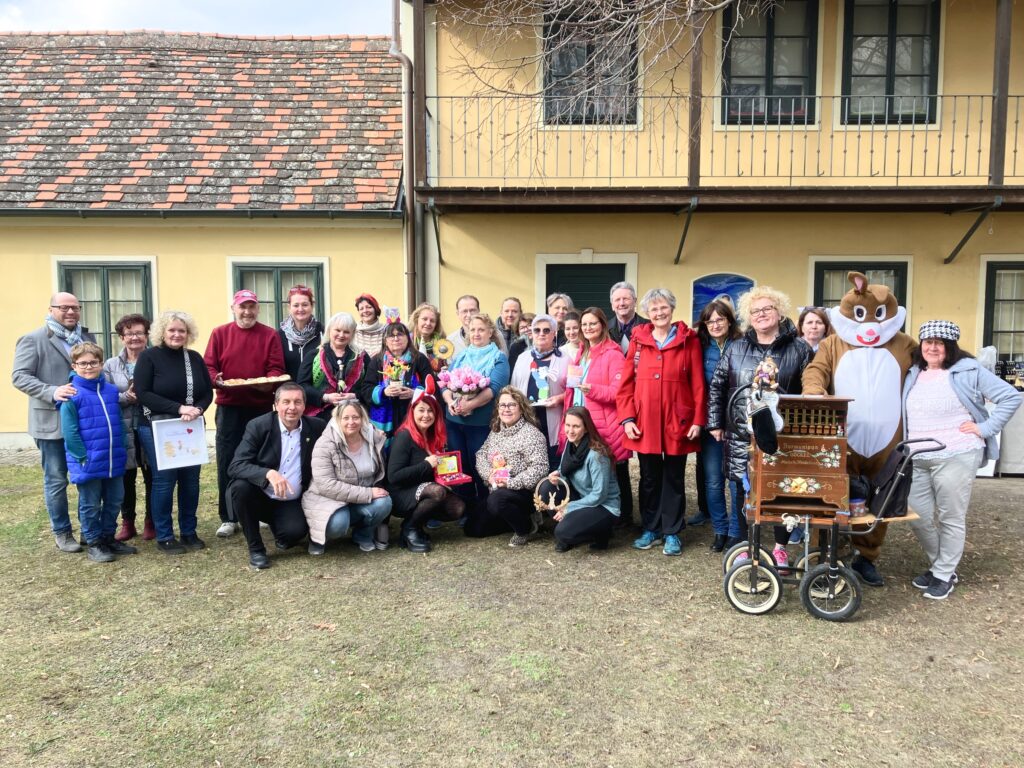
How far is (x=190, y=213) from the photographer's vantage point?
976 cm

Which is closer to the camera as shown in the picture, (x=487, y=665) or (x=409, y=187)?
(x=487, y=665)

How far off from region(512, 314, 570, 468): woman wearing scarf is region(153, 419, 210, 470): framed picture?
246 centimetres

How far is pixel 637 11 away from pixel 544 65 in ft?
12.0

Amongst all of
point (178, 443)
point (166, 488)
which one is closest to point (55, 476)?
point (166, 488)

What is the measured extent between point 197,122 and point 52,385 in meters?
6.76

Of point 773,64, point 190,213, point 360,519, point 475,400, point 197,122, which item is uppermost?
point 773,64

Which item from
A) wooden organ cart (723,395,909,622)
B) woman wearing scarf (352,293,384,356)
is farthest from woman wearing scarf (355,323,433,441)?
wooden organ cart (723,395,909,622)

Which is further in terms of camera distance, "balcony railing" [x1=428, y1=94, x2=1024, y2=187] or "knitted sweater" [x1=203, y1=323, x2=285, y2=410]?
"balcony railing" [x1=428, y1=94, x2=1024, y2=187]

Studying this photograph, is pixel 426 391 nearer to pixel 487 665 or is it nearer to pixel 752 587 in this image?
pixel 487 665

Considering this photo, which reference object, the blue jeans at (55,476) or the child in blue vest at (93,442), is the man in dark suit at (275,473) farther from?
the blue jeans at (55,476)

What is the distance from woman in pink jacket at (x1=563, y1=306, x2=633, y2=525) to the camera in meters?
5.72

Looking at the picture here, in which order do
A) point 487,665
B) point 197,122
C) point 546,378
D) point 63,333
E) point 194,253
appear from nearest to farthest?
point 487,665 → point 63,333 → point 546,378 → point 194,253 → point 197,122

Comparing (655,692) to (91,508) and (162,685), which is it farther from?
(91,508)

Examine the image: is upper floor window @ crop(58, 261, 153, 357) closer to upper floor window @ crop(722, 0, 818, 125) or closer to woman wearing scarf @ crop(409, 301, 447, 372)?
woman wearing scarf @ crop(409, 301, 447, 372)
